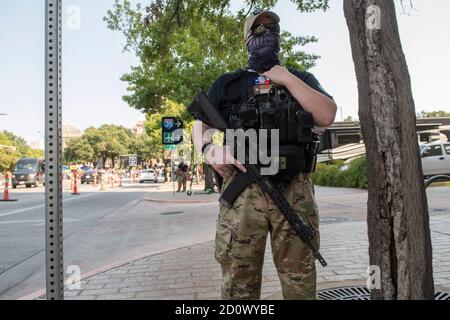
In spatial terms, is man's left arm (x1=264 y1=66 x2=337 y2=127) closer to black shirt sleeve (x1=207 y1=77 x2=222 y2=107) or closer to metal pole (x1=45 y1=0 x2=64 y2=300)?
black shirt sleeve (x1=207 y1=77 x2=222 y2=107)

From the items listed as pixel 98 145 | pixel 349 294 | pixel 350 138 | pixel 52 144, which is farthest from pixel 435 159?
pixel 98 145

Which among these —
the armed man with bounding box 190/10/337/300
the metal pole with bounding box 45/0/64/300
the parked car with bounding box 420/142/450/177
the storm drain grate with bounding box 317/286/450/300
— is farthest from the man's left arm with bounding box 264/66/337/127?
the parked car with bounding box 420/142/450/177

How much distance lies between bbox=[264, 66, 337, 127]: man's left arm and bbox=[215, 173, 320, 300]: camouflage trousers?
1.24ft

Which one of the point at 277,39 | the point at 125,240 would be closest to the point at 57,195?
the point at 277,39

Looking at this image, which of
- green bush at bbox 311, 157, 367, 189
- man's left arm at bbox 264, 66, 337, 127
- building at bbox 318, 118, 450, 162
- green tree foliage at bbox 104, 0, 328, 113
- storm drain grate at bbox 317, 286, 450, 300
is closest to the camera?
man's left arm at bbox 264, 66, 337, 127

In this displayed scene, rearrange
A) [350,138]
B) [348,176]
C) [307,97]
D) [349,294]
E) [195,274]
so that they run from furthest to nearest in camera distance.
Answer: [350,138]
[348,176]
[195,274]
[349,294]
[307,97]

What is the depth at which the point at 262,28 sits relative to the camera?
6.63 ft

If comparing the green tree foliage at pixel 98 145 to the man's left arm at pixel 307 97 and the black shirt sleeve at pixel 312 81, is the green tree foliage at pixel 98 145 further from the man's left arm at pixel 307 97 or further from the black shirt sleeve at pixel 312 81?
the man's left arm at pixel 307 97

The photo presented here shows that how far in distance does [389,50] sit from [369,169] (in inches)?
24.9

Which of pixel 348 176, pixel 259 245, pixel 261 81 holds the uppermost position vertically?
pixel 261 81

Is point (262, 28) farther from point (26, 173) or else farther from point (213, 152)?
point (26, 173)

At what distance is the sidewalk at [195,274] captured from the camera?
11.1ft

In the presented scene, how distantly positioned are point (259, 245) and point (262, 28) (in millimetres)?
1112

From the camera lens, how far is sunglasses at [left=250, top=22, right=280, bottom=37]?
79.6 inches
